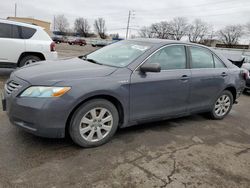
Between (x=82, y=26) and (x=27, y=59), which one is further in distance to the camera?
(x=82, y=26)

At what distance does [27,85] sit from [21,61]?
450 centimetres

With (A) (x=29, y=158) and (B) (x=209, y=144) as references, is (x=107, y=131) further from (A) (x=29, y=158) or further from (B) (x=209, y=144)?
(B) (x=209, y=144)

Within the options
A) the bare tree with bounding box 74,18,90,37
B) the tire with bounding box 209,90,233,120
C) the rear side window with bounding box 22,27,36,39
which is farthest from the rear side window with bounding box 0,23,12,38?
the bare tree with bounding box 74,18,90,37

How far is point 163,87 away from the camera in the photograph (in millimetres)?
3654

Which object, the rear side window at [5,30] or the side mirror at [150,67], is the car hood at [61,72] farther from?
the rear side window at [5,30]

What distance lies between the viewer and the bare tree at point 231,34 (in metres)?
75.3

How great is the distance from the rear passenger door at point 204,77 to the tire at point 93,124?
1654mm

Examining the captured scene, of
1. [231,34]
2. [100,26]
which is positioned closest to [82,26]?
[100,26]

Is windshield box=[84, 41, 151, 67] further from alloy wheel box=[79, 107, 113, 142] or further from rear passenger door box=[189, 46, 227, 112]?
rear passenger door box=[189, 46, 227, 112]

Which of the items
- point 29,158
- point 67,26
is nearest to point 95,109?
point 29,158

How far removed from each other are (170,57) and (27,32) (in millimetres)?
4945

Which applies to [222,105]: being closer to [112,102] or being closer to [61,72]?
[112,102]

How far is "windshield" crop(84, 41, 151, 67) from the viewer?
11.7ft

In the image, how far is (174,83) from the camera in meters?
3.79
